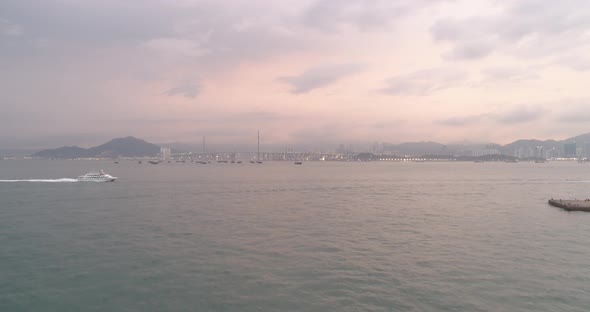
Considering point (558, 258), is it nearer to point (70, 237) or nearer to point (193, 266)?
point (193, 266)

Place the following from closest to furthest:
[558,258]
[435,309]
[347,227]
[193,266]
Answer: [435,309] → [193,266] → [558,258] → [347,227]

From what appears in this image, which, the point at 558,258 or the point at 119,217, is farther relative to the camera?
the point at 119,217

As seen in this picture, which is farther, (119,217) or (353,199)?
A: (353,199)

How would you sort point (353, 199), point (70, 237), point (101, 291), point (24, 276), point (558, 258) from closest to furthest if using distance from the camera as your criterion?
point (101, 291), point (24, 276), point (558, 258), point (70, 237), point (353, 199)

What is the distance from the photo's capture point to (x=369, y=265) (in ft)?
65.9

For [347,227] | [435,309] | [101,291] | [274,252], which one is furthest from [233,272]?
[347,227]

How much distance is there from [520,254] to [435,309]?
11419 millimetres

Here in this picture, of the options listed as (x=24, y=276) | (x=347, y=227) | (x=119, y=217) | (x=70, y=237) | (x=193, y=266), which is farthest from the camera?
(x=119, y=217)

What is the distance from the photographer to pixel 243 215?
37.2 m

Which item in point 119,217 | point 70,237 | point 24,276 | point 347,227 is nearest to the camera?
point 24,276

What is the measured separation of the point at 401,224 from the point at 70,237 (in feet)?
84.6

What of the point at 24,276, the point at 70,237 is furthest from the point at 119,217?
the point at 24,276

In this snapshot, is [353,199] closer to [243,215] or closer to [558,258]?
[243,215]

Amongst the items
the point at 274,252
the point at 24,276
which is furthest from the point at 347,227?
the point at 24,276
